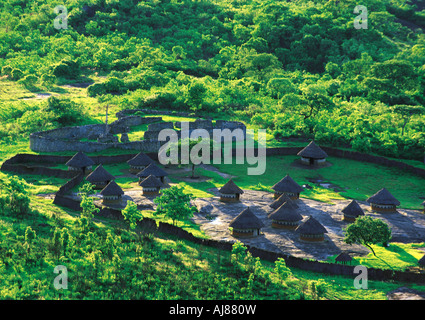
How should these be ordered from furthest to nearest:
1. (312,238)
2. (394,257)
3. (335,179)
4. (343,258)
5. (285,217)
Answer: (335,179) < (285,217) < (312,238) < (394,257) < (343,258)

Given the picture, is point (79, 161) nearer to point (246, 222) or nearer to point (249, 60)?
point (246, 222)

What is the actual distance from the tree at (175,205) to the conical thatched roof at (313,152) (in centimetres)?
2292

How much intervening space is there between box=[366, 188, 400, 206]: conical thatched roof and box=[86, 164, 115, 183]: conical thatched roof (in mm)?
24458

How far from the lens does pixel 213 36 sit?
136 m

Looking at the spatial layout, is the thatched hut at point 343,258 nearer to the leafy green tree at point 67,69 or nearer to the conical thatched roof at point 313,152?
the conical thatched roof at point 313,152

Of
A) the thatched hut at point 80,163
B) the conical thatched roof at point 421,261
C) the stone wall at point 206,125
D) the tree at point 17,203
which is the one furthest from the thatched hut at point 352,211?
the tree at point 17,203

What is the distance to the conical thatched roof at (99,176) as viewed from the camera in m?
60.9

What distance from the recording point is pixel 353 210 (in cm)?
5547

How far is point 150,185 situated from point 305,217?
48.0 feet

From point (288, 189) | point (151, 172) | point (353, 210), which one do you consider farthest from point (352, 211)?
point (151, 172)

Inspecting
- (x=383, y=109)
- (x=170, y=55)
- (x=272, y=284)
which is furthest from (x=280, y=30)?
(x=272, y=284)

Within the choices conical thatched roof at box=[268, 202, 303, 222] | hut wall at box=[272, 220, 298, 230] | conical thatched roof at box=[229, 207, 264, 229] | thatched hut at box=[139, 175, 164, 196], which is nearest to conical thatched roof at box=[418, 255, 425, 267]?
conical thatched roof at box=[268, 202, 303, 222]

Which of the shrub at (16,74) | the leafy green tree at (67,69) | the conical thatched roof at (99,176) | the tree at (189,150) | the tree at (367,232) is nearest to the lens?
the tree at (367,232)
